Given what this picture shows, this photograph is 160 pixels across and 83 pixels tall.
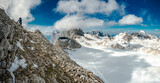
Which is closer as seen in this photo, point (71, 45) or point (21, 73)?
point (21, 73)

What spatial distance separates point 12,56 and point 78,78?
A: 9227 mm

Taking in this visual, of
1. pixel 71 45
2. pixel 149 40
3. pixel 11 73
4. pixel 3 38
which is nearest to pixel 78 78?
pixel 11 73

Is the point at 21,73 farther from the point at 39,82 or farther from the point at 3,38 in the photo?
the point at 3,38

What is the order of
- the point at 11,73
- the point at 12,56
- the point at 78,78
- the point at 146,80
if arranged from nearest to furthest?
the point at 11,73 → the point at 12,56 → the point at 78,78 → the point at 146,80

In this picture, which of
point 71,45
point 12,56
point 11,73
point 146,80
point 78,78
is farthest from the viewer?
point 71,45

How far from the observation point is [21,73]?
8492 mm

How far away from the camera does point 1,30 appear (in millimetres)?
8297

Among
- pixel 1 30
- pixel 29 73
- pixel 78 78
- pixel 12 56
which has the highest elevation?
pixel 1 30

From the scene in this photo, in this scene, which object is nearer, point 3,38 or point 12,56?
point 3,38

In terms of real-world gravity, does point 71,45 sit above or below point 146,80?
above

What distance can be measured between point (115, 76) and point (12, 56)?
89.9 ft

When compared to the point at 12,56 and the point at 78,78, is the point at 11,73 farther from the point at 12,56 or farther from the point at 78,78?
the point at 78,78

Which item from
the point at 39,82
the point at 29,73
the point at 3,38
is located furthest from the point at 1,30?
the point at 39,82

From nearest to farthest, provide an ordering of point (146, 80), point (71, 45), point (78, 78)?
1. point (78, 78)
2. point (146, 80)
3. point (71, 45)
